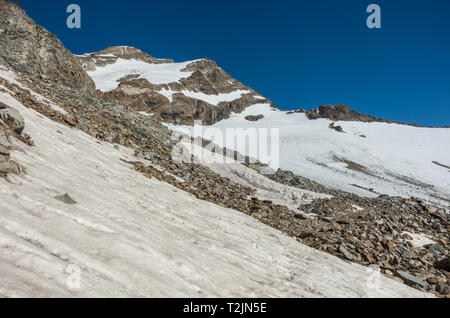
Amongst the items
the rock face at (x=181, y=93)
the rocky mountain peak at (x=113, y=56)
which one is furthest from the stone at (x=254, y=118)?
the rocky mountain peak at (x=113, y=56)

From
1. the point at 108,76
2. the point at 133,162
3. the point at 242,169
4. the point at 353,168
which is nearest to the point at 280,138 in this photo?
the point at 353,168

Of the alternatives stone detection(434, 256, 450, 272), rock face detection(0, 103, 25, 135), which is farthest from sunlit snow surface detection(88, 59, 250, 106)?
stone detection(434, 256, 450, 272)

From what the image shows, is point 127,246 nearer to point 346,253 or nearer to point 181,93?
point 346,253

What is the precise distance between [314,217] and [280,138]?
1912 inches

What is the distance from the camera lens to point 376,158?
46656mm

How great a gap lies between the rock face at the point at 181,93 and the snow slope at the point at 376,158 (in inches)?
1179

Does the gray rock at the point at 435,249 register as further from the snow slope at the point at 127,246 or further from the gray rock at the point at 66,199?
the gray rock at the point at 66,199

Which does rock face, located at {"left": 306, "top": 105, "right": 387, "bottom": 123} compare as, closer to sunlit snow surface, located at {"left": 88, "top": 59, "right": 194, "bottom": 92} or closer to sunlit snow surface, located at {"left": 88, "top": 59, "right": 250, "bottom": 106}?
sunlit snow surface, located at {"left": 88, "top": 59, "right": 250, "bottom": 106}

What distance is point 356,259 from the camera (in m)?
8.18

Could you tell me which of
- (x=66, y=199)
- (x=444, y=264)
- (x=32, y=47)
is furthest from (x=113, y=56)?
(x=444, y=264)

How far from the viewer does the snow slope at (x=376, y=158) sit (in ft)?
110

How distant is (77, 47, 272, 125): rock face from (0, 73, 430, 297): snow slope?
30.0m

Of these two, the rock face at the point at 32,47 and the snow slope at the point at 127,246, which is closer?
the snow slope at the point at 127,246

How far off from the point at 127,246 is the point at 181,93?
80.8 m
